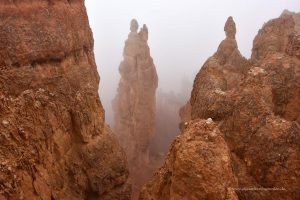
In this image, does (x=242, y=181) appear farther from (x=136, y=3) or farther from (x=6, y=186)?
(x=136, y=3)

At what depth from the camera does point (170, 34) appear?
121312mm

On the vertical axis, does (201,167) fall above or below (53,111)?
below

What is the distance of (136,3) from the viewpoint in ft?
595

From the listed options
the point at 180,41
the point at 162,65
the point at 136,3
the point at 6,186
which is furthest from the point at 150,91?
the point at 136,3

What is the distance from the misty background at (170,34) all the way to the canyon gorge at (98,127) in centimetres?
3904

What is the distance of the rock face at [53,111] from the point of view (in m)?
11.5

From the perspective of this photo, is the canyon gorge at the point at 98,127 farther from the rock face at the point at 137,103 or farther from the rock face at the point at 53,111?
the rock face at the point at 137,103

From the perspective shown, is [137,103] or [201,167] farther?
[137,103]

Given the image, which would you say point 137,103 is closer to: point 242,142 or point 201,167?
point 242,142

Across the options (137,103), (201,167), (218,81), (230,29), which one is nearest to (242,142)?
(201,167)

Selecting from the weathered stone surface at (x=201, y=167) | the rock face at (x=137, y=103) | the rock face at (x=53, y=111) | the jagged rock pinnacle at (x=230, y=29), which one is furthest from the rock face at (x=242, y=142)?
the rock face at (x=137, y=103)

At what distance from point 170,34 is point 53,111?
362 ft

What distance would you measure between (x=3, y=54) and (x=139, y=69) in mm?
22882

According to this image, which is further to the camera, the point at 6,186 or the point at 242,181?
the point at 242,181
